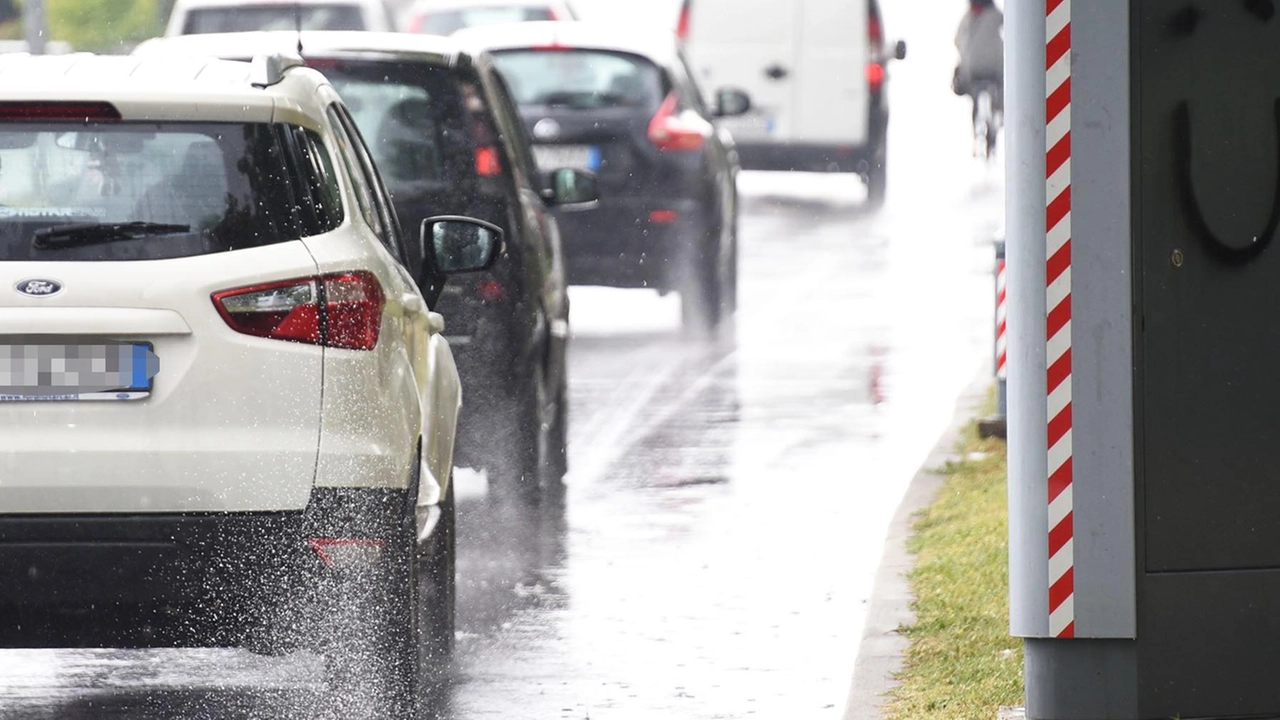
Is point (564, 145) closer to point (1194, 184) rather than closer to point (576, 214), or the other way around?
point (576, 214)

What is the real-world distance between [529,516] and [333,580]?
4249 mm

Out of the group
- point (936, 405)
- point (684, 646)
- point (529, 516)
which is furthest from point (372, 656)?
point (936, 405)

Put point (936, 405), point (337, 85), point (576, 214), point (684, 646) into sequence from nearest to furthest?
1. point (684, 646)
2. point (337, 85)
3. point (936, 405)
4. point (576, 214)

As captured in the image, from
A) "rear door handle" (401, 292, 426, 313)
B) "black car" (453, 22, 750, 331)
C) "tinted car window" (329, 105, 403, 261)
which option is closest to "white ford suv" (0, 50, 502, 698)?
"rear door handle" (401, 292, 426, 313)

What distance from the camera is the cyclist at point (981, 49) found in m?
28.9

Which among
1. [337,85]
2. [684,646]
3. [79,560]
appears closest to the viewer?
[79,560]

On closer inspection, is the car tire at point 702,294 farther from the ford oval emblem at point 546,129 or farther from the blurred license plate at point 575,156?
the ford oval emblem at point 546,129

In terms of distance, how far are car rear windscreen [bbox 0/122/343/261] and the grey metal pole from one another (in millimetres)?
16097

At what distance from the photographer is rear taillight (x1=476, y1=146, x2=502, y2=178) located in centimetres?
1035

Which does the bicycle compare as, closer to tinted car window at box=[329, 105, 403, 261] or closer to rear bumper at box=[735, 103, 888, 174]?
rear bumper at box=[735, 103, 888, 174]

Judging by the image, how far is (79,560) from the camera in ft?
21.0

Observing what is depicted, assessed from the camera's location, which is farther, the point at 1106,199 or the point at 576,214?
the point at 576,214

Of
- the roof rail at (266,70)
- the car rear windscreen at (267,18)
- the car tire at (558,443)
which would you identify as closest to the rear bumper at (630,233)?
the car tire at (558,443)

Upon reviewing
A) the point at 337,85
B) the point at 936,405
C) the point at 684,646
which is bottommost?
the point at 936,405
